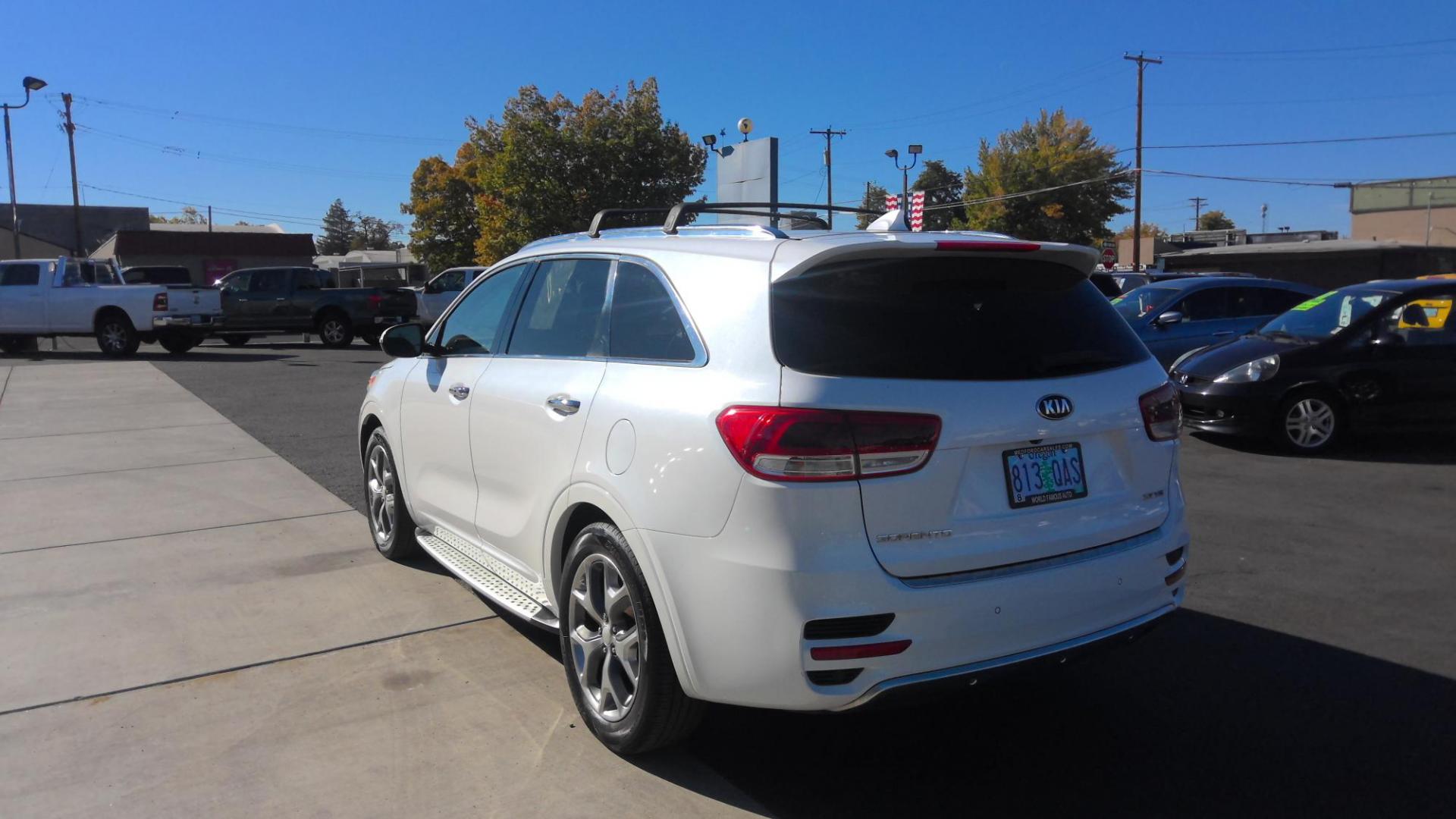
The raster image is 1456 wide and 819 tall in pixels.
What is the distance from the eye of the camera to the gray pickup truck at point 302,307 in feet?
80.4

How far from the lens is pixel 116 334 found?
21094 mm

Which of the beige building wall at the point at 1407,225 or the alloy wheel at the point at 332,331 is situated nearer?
the alloy wheel at the point at 332,331

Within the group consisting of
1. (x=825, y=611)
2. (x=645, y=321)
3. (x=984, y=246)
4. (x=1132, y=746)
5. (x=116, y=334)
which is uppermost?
(x=984, y=246)

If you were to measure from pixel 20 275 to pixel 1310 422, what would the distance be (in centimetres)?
2273

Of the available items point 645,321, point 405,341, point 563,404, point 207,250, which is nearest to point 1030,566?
point 645,321

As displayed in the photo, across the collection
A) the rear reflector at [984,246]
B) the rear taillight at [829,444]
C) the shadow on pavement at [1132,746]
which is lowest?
the shadow on pavement at [1132,746]

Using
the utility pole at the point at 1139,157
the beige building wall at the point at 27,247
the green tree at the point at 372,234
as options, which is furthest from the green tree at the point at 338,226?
the utility pole at the point at 1139,157

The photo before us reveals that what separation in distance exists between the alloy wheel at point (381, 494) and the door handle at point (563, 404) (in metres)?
2.24

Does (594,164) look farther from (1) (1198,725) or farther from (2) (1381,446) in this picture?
(1) (1198,725)

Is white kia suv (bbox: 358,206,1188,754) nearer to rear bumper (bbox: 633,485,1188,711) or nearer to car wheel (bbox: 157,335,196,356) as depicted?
rear bumper (bbox: 633,485,1188,711)

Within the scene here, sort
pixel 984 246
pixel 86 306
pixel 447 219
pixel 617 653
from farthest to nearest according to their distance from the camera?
1. pixel 447 219
2. pixel 86 306
3. pixel 617 653
4. pixel 984 246

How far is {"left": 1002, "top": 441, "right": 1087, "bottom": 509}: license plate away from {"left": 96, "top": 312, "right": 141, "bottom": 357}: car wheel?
2195cm

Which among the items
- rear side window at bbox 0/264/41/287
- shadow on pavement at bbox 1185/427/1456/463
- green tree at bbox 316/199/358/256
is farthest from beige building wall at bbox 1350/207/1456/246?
green tree at bbox 316/199/358/256

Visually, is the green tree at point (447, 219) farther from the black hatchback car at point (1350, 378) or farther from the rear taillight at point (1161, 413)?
the rear taillight at point (1161, 413)
